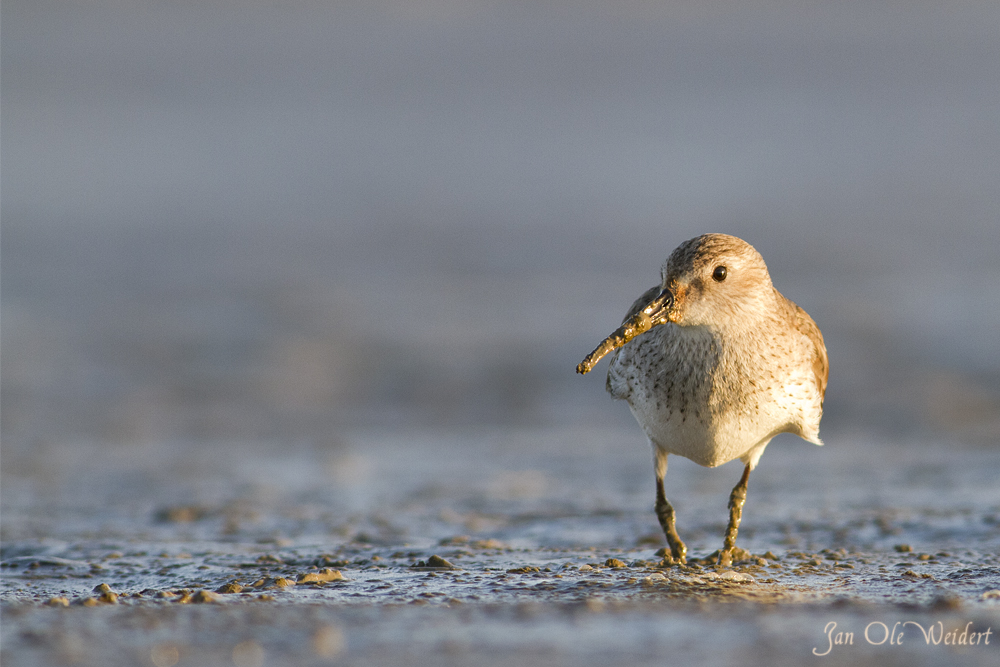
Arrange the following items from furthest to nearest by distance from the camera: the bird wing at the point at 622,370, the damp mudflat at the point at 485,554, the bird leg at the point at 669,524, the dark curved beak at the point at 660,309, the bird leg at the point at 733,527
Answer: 1. the bird leg at the point at 669,524
2. the bird leg at the point at 733,527
3. the bird wing at the point at 622,370
4. the dark curved beak at the point at 660,309
5. the damp mudflat at the point at 485,554

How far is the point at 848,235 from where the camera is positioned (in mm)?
17359

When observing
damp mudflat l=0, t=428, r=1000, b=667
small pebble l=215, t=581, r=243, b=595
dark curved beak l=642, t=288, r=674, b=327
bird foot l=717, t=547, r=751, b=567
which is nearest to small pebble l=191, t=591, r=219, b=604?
damp mudflat l=0, t=428, r=1000, b=667

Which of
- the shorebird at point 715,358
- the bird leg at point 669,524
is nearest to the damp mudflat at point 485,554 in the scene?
Answer: the bird leg at point 669,524

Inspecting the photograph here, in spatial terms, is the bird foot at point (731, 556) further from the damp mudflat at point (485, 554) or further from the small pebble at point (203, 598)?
the small pebble at point (203, 598)

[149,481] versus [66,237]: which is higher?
[66,237]

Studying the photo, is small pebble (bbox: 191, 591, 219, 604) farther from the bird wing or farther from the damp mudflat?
the bird wing

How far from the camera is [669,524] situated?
555cm

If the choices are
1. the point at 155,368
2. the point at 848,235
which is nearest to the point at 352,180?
the point at 848,235

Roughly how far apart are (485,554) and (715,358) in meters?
1.45

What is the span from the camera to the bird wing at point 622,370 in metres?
5.21

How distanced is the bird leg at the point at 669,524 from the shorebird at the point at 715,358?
0.19 m

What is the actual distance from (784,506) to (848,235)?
1139 centimetres

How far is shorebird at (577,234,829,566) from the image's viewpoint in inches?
197

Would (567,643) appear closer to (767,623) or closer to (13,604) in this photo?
(767,623)
